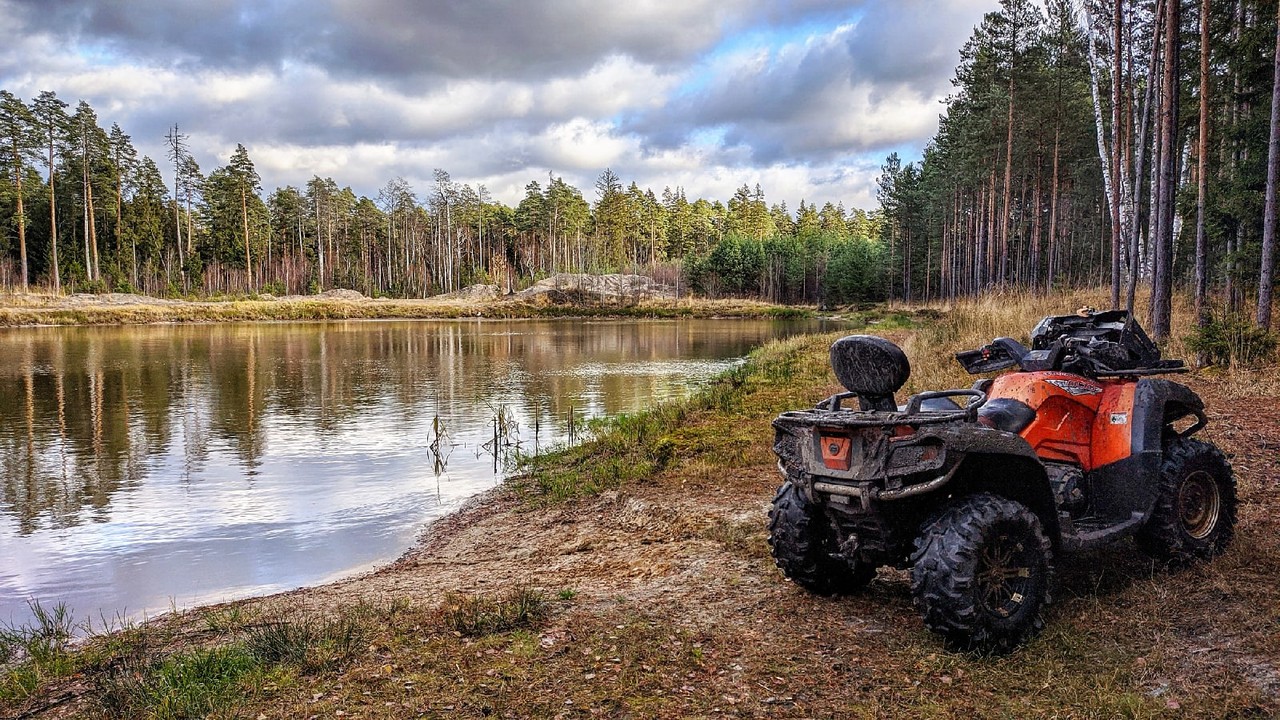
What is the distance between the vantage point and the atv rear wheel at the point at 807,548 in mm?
4926

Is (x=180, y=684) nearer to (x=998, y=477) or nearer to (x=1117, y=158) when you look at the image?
(x=998, y=477)

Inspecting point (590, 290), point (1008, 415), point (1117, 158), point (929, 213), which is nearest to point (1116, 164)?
point (1117, 158)

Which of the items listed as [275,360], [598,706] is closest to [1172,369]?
[598,706]

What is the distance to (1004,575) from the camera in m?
4.17

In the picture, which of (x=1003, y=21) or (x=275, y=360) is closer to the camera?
(x=275, y=360)

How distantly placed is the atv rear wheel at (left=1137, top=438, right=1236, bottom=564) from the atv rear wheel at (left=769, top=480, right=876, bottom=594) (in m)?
1.94

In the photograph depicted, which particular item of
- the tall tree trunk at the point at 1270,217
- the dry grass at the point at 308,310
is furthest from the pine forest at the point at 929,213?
the dry grass at the point at 308,310

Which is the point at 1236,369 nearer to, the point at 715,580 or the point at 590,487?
the point at 590,487

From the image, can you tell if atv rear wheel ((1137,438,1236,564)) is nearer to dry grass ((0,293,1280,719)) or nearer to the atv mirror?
dry grass ((0,293,1280,719))

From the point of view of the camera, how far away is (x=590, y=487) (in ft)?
34.7

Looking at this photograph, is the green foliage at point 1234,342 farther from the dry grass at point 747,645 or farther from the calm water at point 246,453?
the calm water at point 246,453

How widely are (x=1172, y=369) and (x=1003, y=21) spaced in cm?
4228

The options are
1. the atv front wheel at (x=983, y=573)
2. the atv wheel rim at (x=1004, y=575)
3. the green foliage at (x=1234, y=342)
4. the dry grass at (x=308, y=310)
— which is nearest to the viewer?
the atv front wheel at (x=983, y=573)

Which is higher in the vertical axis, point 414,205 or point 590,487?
point 414,205
